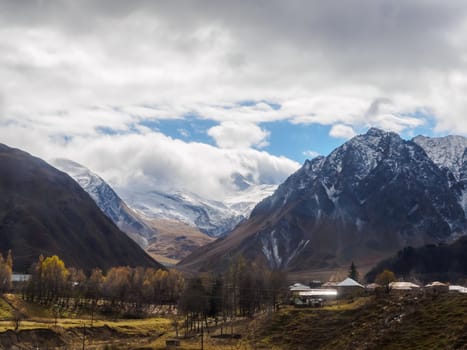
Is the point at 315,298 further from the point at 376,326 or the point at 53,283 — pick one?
the point at 53,283

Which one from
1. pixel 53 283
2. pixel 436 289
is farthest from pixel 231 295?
pixel 436 289

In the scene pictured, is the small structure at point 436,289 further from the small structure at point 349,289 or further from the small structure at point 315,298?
the small structure at point 315,298

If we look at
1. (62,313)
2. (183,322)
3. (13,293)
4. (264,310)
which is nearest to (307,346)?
(264,310)

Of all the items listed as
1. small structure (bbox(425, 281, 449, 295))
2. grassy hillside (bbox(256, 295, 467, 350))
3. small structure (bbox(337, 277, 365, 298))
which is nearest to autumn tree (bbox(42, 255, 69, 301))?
grassy hillside (bbox(256, 295, 467, 350))

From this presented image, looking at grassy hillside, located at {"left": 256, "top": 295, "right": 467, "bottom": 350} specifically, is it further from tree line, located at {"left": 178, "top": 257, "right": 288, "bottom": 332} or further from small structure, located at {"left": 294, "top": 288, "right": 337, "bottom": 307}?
tree line, located at {"left": 178, "top": 257, "right": 288, "bottom": 332}

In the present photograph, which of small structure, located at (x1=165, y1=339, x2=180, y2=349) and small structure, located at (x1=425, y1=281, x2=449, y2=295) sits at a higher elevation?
small structure, located at (x1=425, y1=281, x2=449, y2=295)

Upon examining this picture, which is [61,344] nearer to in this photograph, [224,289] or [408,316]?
[224,289]

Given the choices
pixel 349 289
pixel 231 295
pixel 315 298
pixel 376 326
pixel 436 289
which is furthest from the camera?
pixel 349 289

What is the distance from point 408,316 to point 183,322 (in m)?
86.5

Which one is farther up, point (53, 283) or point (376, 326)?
point (53, 283)

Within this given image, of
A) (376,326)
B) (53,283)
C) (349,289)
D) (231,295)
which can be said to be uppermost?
(53,283)

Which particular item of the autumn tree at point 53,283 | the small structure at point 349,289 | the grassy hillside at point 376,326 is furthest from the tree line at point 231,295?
the autumn tree at point 53,283

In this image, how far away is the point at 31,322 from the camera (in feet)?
474

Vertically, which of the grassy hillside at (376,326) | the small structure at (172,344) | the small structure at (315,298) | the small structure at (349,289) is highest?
the small structure at (349,289)
